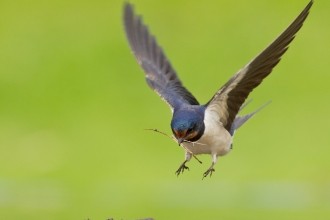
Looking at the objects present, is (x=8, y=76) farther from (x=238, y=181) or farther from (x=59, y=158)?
(x=238, y=181)

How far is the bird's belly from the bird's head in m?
0.13

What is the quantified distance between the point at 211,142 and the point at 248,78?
42 cm

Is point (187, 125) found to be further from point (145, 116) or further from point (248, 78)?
point (145, 116)

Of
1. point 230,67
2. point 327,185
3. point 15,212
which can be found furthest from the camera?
point 230,67

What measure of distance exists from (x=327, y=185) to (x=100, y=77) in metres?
3.72

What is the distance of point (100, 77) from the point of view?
1569 cm

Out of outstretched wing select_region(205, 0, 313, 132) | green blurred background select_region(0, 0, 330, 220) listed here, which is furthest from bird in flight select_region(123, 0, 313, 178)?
green blurred background select_region(0, 0, 330, 220)

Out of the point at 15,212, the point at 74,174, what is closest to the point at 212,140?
the point at 15,212

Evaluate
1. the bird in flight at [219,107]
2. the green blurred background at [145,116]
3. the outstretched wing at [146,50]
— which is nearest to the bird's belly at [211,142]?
the bird in flight at [219,107]

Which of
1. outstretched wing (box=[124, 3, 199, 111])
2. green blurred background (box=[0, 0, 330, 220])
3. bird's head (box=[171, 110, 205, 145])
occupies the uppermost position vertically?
green blurred background (box=[0, 0, 330, 220])

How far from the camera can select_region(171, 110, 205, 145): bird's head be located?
6.24 metres

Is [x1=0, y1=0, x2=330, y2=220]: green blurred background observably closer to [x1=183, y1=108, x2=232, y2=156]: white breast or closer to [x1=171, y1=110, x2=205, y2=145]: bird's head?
[x1=183, y1=108, x2=232, y2=156]: white breast

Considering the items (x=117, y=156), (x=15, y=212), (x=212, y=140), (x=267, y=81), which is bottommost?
(x=212, y=140)

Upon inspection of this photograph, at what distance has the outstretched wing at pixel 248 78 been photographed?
6.39m
